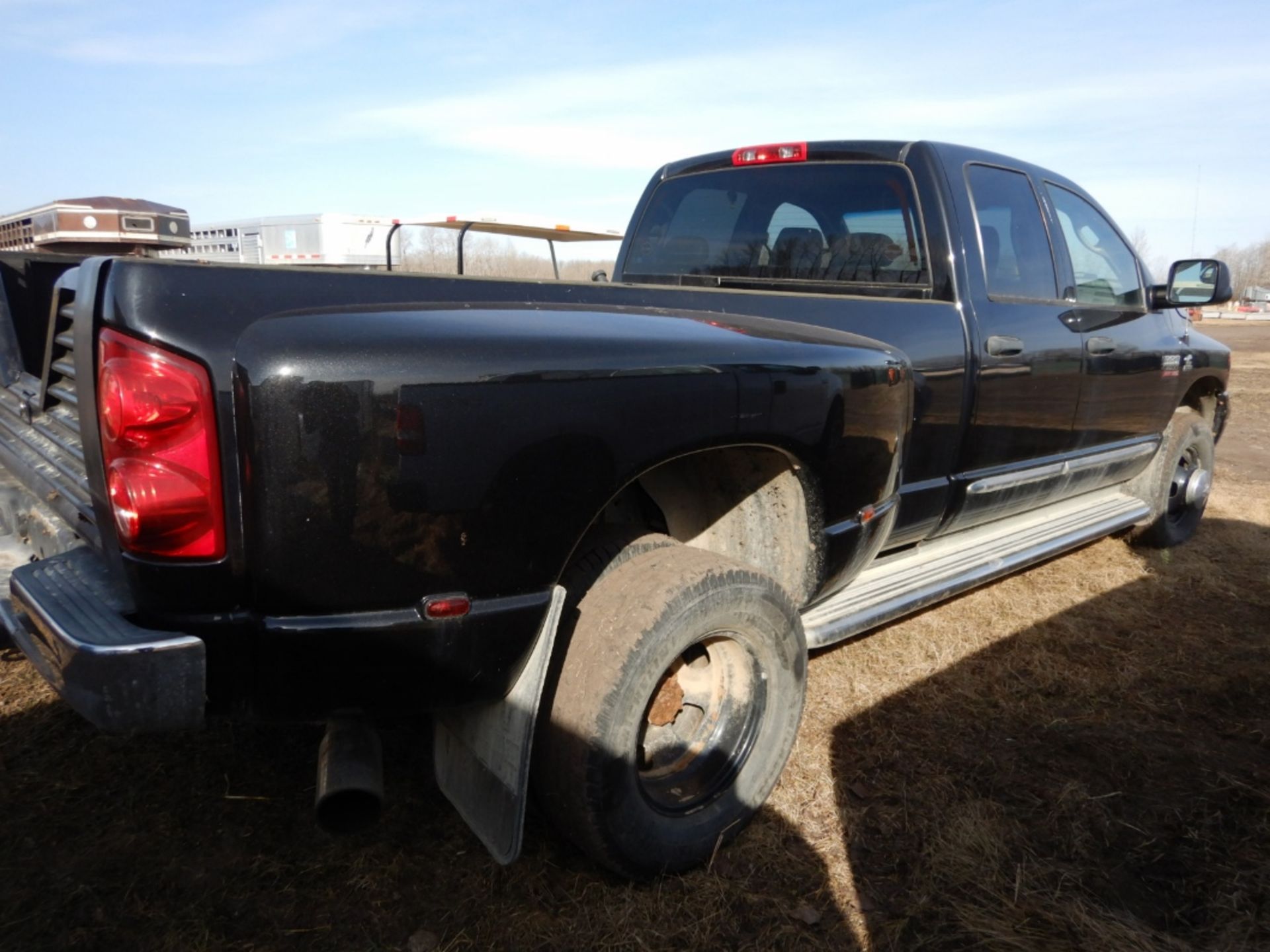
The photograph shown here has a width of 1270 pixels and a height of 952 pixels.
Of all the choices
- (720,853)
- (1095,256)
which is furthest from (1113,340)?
(720,853)

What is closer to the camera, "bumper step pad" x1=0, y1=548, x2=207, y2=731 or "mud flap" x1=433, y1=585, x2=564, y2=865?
"bumper step pad" x1=0, y1=548, x2=207, y2=731

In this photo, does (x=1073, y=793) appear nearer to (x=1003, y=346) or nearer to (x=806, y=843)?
(x=806, y=843)

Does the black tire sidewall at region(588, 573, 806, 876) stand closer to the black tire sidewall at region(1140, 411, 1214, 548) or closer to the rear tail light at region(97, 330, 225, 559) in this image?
the rear tail light at region(97, 330, 225, 559)

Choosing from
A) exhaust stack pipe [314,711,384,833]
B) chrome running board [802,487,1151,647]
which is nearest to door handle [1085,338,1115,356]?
chrome running board [802,487,1151,647]

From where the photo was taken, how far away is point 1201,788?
2803 millimetres

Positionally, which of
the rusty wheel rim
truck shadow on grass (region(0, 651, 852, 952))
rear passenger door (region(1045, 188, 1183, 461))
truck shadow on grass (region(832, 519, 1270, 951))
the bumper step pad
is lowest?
truck shadow on grass (region(832, 519, 1270, 951))

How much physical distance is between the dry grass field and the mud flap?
0.90 feet

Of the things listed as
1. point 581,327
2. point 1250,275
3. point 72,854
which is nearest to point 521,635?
point 581,327

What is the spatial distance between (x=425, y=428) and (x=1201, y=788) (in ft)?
8.57

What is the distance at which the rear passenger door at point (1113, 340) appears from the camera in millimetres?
3957

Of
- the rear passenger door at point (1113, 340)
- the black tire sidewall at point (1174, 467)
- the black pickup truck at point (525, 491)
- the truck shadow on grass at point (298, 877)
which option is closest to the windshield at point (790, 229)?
the black pickup truck at point (525, 491)

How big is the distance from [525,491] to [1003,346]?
225 centimetres

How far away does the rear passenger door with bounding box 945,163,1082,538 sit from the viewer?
3365 millimetres

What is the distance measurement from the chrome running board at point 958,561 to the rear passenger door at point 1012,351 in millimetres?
133
